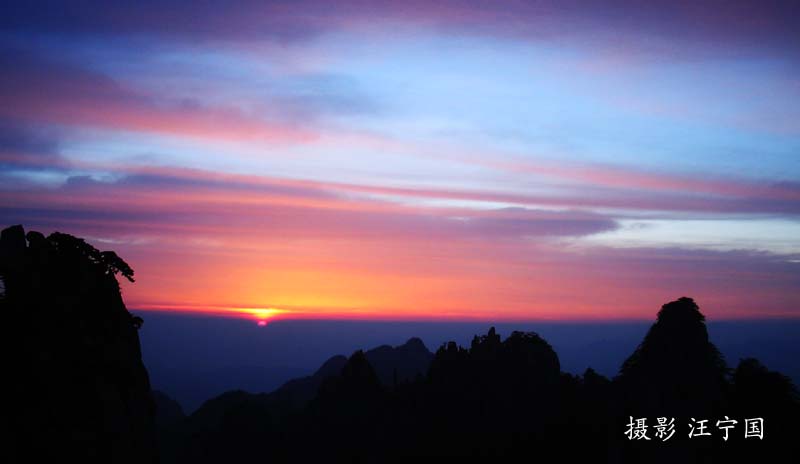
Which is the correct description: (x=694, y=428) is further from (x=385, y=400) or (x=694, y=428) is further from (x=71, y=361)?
(x=385, y=400)

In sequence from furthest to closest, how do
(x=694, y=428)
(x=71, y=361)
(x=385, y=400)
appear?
(x=385, y=400) → (x=694, y=428) → (x=71, y=361)

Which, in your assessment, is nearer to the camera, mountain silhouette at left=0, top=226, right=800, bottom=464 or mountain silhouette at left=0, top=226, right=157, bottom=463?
mountain silhouette at left=0, top=226, right=157, bottom=463

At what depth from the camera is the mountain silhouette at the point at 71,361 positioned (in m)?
31.5

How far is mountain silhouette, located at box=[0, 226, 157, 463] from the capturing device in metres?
31.5

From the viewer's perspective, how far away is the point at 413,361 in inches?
7131

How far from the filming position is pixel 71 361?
110 ft

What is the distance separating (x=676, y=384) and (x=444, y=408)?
1555 inches

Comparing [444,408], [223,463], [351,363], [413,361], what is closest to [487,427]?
[444,408]

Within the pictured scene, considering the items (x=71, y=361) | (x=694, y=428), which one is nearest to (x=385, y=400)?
(x=694, y=428)

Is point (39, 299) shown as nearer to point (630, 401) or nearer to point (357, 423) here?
point (630, 401)

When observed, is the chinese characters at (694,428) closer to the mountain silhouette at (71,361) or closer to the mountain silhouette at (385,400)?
the mountain silhouette at (385,400)

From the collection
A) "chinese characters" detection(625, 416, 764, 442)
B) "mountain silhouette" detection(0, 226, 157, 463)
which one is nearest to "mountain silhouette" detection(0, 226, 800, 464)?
"mountain silhouette" detection(0, 226, 157, 463)

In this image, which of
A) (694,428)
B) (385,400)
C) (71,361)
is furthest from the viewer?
(385,400)

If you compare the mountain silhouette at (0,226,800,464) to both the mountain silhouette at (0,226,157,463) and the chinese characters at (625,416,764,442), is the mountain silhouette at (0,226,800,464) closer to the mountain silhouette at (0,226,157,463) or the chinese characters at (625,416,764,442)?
the mountain silhouette at (0,226,157,463)
